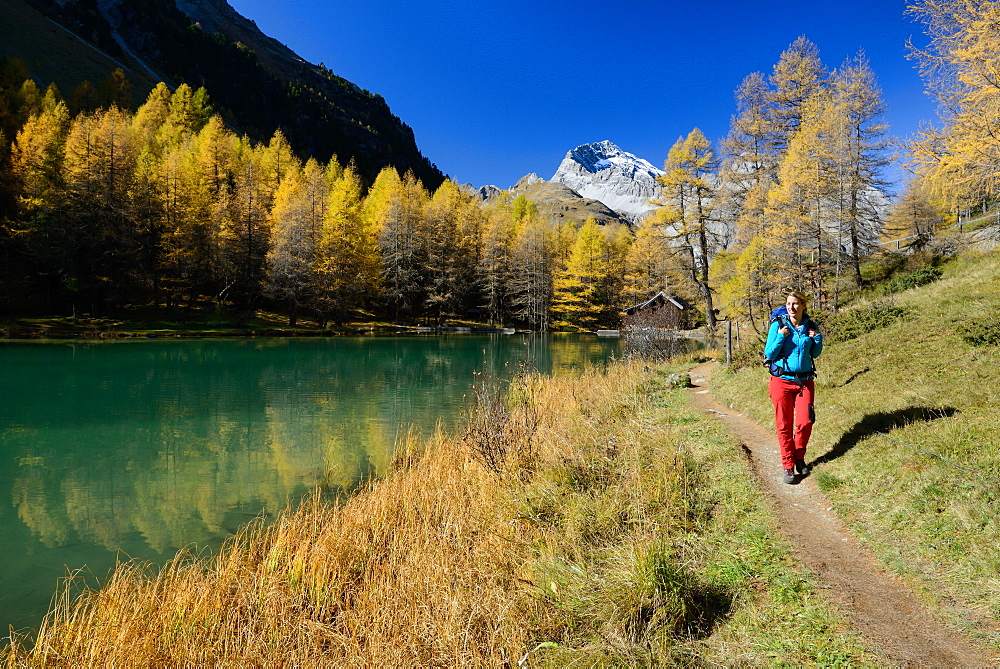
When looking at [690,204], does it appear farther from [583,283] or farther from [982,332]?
[583,283]

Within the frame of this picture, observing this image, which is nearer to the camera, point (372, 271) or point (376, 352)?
point (376, 352)

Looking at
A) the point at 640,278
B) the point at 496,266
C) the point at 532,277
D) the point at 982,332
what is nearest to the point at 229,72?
the point at 496,266

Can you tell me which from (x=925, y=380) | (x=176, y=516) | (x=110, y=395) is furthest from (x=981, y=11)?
(x=110, y=395)

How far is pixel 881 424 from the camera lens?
6.68 m

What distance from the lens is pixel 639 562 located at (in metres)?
3.99

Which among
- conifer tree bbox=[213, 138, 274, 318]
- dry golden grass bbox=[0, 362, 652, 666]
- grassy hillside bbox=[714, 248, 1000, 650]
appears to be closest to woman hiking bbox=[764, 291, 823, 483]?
grassy hillside bbox=[714, 248, 1000, 650]

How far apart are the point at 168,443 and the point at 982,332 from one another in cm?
1812

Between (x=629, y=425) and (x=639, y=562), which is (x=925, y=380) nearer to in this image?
(x=629, y=425)

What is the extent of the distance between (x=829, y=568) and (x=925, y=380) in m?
5.80

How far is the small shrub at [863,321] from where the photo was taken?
12227mm

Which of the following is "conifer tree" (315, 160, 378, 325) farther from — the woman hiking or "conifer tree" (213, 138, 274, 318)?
the woman hiking

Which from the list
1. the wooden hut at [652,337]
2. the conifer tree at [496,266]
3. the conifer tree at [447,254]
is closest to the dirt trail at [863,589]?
the wooden hut at [652,337]

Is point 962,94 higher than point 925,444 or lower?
higher

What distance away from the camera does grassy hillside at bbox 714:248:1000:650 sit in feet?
12.2
